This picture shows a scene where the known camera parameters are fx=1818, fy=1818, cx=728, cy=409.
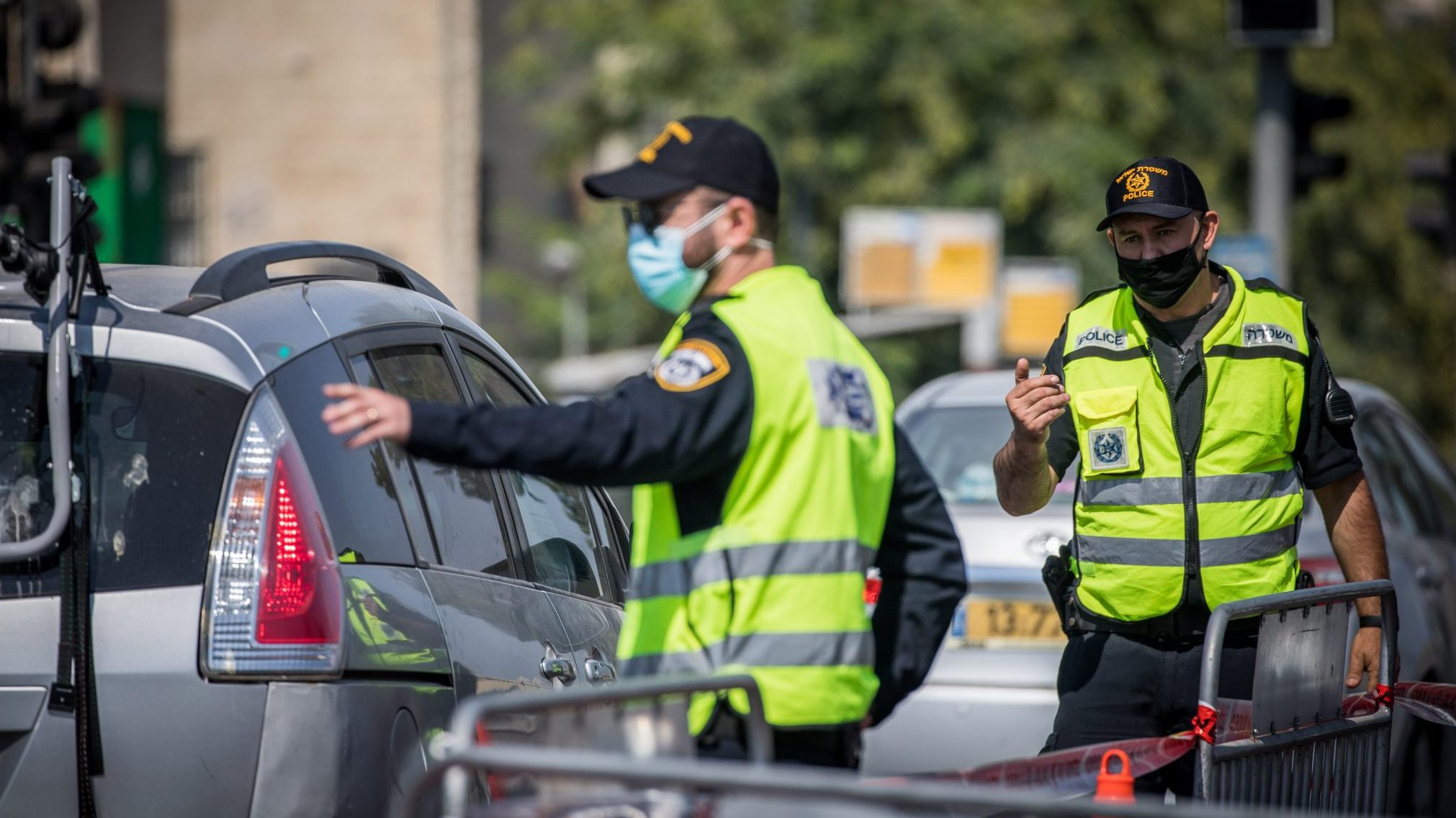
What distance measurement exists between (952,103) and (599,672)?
17.2 metres

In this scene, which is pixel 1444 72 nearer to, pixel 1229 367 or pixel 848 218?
pixel 848 218

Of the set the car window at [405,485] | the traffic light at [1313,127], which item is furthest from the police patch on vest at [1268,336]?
the traffic light at [1313,127]

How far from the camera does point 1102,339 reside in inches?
169

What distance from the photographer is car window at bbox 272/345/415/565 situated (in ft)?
11.9

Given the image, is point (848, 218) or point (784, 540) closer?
point (784, 540)

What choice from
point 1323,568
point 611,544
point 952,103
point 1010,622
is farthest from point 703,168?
point 952,103

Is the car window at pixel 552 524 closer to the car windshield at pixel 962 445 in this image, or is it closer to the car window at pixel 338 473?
the car window at pixel 338 473

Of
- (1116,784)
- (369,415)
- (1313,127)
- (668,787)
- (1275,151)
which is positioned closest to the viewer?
(668,787)

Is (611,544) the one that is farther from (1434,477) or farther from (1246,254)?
(1246,254)

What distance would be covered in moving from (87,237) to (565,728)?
157 cm

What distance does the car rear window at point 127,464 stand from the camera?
351 cm

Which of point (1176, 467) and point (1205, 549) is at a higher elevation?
point (1176, 467)

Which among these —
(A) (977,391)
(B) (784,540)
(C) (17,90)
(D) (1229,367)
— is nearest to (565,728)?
(B) (784,540)

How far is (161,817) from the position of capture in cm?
346
